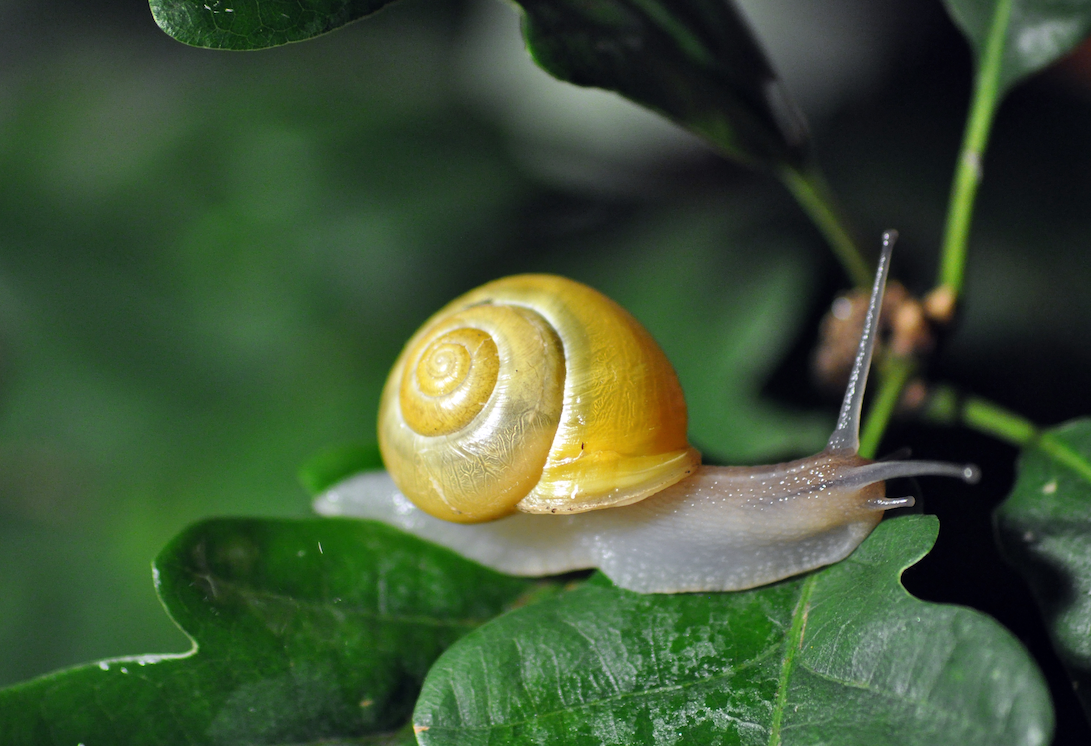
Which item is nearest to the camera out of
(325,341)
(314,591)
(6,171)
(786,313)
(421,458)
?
(314,591)

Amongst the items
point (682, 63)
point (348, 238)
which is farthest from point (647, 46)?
point (348, 238)

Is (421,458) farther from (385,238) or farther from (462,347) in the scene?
(385,238)

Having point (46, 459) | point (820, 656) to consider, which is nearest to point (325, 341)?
Result: point (46, 459)

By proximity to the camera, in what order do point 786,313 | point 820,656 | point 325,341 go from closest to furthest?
1. point 820,656
2. point 786,313
3. point 325,341

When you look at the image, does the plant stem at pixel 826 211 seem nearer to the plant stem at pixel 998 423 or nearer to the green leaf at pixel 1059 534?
the plant stem at pixel 998 423

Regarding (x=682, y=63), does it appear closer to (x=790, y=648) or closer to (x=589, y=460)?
(x=589, y=460)

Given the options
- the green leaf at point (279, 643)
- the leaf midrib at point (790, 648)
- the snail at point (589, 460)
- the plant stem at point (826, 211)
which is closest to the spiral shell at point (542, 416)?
the snail at point (589, 460)
